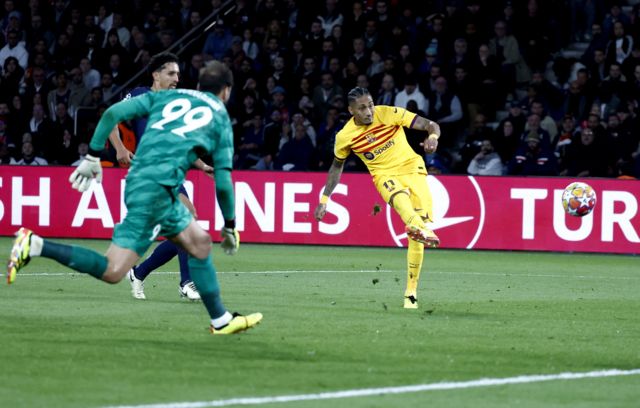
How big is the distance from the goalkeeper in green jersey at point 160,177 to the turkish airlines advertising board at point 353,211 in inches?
449

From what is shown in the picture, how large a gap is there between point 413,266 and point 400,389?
→ 501 centimetres

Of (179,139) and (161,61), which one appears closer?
(179,139)

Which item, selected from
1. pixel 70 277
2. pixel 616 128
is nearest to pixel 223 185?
pixel 70 277

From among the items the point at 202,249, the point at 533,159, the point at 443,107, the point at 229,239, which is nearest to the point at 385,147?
the point at 202,249

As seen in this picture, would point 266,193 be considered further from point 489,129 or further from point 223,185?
point 223,185

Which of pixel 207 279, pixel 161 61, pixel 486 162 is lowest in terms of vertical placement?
pixel 486 162

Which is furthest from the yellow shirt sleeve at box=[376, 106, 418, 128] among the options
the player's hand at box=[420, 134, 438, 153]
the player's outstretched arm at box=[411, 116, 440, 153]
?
the player's hand at box=[420, 134, 438, 153]

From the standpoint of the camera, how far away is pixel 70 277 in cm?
1475

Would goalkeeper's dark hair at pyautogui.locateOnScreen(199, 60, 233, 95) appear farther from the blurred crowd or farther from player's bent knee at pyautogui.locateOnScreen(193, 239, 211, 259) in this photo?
the blurred crowd

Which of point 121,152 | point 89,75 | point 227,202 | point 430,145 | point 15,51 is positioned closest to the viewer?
point 227,202

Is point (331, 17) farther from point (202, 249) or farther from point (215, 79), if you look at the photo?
point (202, 249)

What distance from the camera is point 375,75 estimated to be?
75.1ft

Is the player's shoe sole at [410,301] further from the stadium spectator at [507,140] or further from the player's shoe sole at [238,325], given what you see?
the stadium spectator at [507,140]

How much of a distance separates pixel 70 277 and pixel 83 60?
A: 36.5ft
